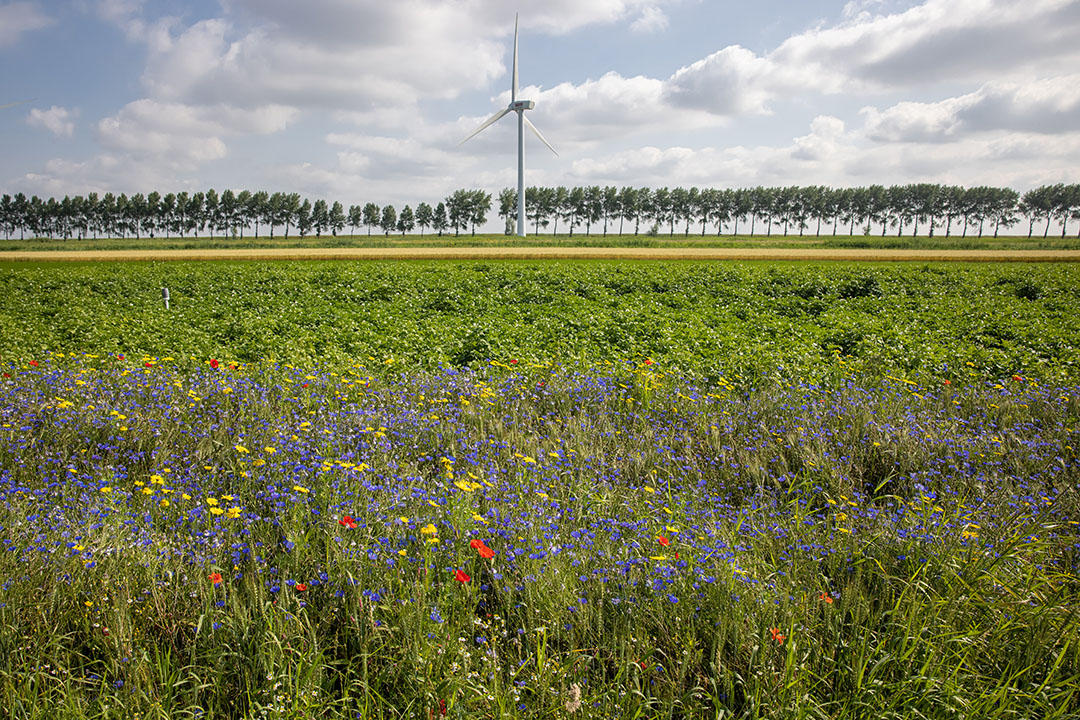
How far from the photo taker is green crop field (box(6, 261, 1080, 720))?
3.20 meters

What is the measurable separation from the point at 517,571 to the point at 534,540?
36 cm

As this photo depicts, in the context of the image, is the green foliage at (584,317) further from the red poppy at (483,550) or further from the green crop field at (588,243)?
the green crop field at (588,243)

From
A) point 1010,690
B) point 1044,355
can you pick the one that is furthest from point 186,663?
point 1044,355

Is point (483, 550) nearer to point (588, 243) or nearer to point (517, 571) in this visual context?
point (517, 571)

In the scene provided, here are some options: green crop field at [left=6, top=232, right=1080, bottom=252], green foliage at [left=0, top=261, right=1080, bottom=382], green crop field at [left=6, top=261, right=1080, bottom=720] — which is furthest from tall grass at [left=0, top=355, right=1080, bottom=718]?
green crop field at [left=6, top=232, right=1080, bottom=252]

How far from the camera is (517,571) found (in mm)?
4020

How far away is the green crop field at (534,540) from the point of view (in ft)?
10.5

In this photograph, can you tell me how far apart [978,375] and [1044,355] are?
393 cm

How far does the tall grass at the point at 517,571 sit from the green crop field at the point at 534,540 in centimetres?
3

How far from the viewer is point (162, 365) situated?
10602 mm

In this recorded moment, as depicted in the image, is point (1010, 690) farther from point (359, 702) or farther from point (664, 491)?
point (359, 702)

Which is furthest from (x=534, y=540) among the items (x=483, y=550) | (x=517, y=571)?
(x=483, y=550)

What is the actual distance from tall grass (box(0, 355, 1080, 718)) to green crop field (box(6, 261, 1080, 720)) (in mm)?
31

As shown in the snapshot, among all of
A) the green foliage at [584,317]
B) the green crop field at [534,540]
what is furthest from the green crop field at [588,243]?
the green crop field at [534,540]
